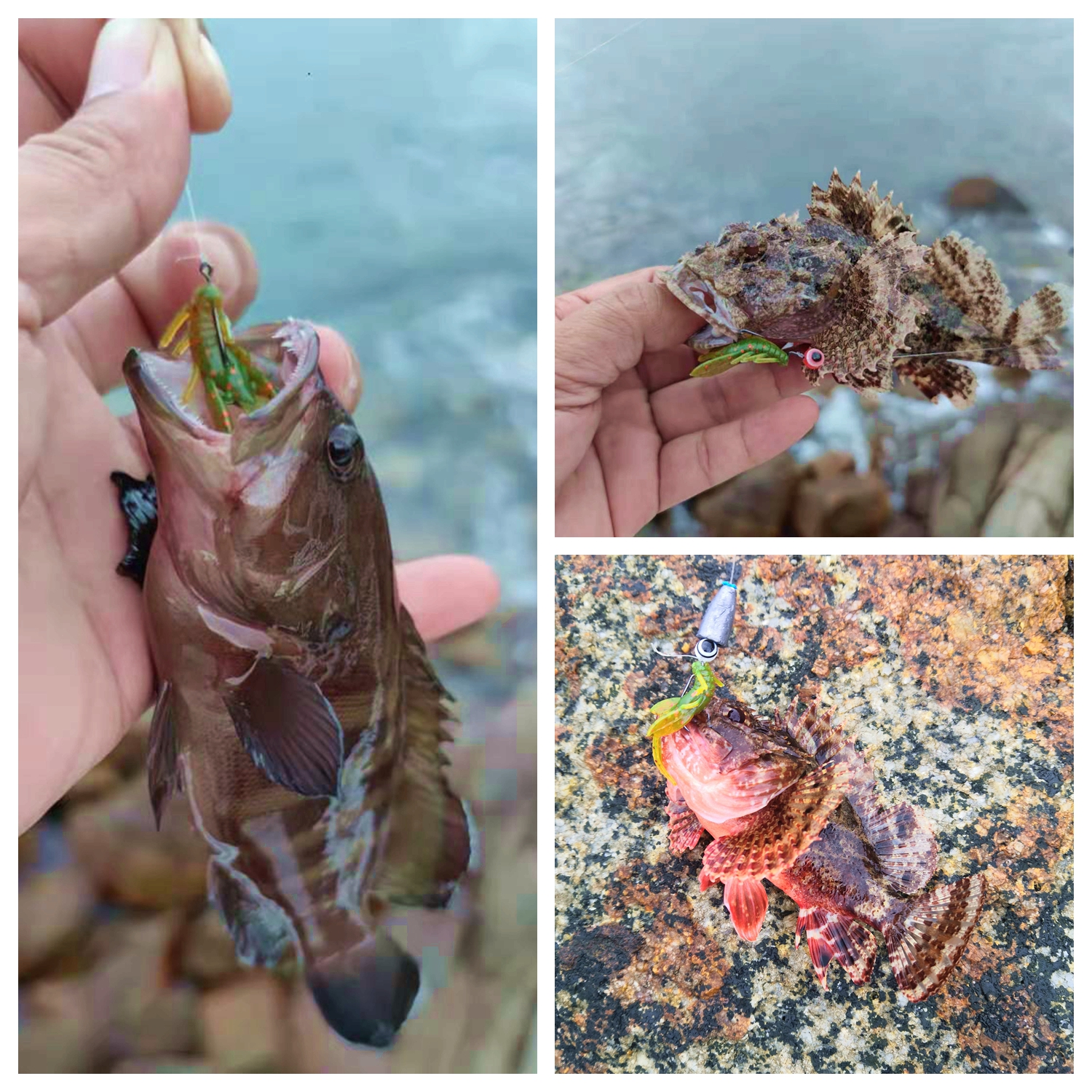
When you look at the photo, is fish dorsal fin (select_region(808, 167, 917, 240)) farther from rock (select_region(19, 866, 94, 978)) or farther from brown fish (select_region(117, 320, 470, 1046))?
rock (select_region(19, 866, 94, 978))

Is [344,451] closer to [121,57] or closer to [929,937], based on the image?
[121,57]

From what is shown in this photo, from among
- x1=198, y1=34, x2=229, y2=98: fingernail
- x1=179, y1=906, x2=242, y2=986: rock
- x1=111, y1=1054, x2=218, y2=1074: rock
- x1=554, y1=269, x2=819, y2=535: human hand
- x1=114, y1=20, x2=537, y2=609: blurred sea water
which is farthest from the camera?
x1=114, y1=20, x2=537, y2=609: blurred sea water

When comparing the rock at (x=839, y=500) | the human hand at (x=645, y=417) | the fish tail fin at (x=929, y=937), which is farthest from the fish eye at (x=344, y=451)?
the fish tail fin at (x=929, y=937)

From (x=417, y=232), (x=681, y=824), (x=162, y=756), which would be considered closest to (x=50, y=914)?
(x=162, y=756)

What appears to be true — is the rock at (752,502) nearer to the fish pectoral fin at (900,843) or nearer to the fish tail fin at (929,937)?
the fish pectoral fin at (900,843)

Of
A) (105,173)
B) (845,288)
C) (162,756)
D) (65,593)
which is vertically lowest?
(162,756)

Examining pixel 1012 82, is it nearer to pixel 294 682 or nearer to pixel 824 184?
pixel 824 184

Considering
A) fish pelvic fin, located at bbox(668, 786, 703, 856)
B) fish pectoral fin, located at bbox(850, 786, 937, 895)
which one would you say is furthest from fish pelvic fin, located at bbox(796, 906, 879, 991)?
fish pelvic fin, located at bbox(668, 786, 703, 856)

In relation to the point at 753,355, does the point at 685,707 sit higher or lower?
lower
